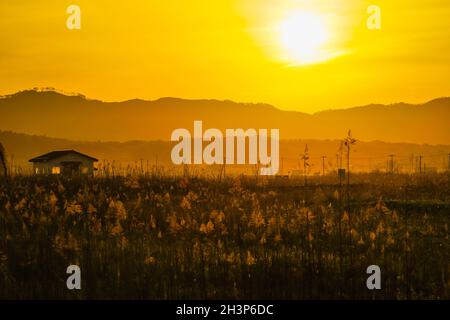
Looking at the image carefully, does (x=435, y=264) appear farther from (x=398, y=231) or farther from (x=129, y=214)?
(x=129, y=214)

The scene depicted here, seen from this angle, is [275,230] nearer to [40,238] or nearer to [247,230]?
[247,230]

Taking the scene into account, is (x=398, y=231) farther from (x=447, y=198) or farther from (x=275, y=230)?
(x=447, y=198)

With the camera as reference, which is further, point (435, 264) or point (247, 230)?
point (247, 230)

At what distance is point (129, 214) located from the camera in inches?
775

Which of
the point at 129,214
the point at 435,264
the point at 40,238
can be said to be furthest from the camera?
the point at 129,214
